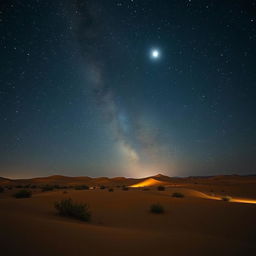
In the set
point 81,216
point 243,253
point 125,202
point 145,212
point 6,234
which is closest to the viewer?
point 6,234

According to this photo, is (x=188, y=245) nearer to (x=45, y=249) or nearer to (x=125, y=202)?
(x=45, y=249)

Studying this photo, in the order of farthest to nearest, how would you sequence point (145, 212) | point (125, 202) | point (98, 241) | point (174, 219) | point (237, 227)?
1. point (125, 202)
2. point (145, 212)
3. point (174, 219)
4. point (237, 227)
5. point (98, 241)

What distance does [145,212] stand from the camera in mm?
9125

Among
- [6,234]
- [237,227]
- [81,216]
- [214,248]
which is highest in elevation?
[6,234]

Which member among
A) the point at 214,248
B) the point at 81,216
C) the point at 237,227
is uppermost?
the point at 81,216

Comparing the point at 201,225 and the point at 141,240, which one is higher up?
the point at 141,240

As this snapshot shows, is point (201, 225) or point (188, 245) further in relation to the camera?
point (201, 225)

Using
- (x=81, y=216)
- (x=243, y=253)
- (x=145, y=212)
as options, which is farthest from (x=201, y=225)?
(x=81, y=216)

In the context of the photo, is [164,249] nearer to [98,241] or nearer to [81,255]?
[98,241]

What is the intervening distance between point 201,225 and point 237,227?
1.40 metres

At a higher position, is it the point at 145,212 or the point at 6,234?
the point at 6,234

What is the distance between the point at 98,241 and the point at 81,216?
2.93 meters

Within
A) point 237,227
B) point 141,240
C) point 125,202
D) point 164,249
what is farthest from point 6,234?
point 125,202

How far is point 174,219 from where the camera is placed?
26.4ft
